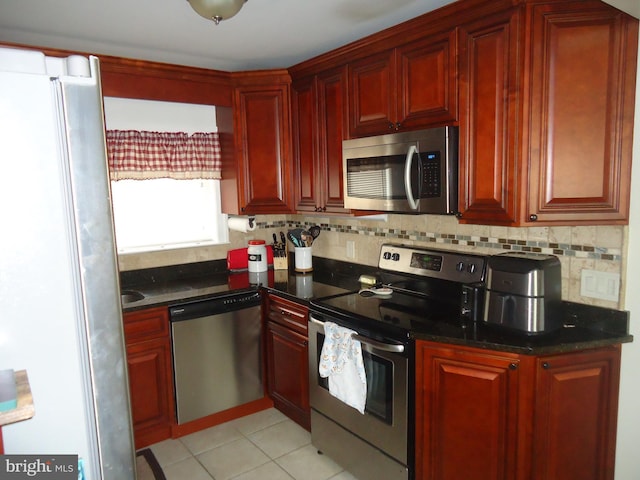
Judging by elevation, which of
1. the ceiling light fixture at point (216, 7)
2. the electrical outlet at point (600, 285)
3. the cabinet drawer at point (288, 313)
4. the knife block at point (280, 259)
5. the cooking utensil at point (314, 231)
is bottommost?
the cabinet drawer at point (288, 313)

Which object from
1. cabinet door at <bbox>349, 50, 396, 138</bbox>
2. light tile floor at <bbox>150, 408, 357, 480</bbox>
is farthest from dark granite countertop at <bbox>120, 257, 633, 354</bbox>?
cabinet door at <bbox>349, 50, 396, 138</bbox>

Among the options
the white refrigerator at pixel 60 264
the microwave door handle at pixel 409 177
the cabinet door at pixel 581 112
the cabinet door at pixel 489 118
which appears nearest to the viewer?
the white refrigerator at pixel 60 264

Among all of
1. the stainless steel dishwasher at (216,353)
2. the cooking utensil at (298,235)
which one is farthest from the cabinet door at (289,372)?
the cooking utensil at (298,235)

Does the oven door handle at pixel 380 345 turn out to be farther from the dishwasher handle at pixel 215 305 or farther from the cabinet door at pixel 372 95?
the cabinet door at pixel 372 95

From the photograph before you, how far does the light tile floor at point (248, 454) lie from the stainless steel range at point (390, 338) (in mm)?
118

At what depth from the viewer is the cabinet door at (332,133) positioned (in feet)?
8.98

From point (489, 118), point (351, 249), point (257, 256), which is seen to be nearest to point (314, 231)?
point (351, 249)

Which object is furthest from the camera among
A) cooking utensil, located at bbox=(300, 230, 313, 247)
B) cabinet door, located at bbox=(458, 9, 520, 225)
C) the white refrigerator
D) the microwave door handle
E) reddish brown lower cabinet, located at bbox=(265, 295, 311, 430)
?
cooking utensil, located at bbox=(300, 230, 313, 247)

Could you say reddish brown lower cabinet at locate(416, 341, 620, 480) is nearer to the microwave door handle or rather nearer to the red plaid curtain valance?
the microwave door handle

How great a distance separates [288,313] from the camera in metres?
2.85

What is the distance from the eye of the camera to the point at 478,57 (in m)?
2.00

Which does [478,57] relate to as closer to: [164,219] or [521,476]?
[521,476]

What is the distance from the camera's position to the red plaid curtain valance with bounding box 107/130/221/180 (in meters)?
3.03

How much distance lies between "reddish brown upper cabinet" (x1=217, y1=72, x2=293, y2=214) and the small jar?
0.27 metres
